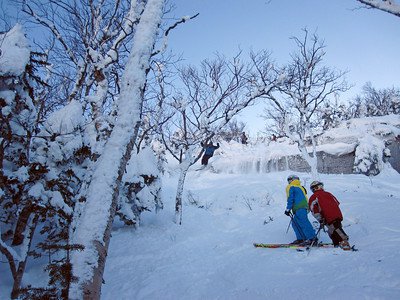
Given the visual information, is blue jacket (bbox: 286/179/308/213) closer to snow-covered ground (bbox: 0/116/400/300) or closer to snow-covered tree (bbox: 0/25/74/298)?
snow-covered ground (bbox: 0/116/400/300)

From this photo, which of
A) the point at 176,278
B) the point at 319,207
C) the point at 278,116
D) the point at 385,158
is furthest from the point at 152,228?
the point at 385,158

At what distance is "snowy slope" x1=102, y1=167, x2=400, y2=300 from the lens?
12.7ft

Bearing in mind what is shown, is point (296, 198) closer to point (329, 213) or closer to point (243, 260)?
point (329, 213)

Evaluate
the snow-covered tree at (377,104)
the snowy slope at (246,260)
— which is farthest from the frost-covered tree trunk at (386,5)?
the snow-covered tree at (377,104)

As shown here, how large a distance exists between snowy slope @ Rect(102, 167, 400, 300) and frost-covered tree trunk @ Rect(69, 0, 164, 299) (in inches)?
99.4

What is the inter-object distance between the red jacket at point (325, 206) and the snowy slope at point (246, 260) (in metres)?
0.68

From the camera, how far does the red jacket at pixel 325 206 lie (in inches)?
235

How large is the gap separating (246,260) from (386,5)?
514cm

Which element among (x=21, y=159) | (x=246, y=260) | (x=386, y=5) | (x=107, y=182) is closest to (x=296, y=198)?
(x=246, y=260)

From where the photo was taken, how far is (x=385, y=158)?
18203mm

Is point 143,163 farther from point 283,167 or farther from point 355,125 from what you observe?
point 355,125

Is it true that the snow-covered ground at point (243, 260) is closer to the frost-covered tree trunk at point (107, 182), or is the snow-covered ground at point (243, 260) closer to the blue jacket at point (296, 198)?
the blue jacket at point (296, 198)

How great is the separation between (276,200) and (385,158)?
10404 mm

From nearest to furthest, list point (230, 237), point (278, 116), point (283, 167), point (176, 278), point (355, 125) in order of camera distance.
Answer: point (176, 278) < point (230, 237) < point (278, 116) < point (283, 167) < point (355, 125)
